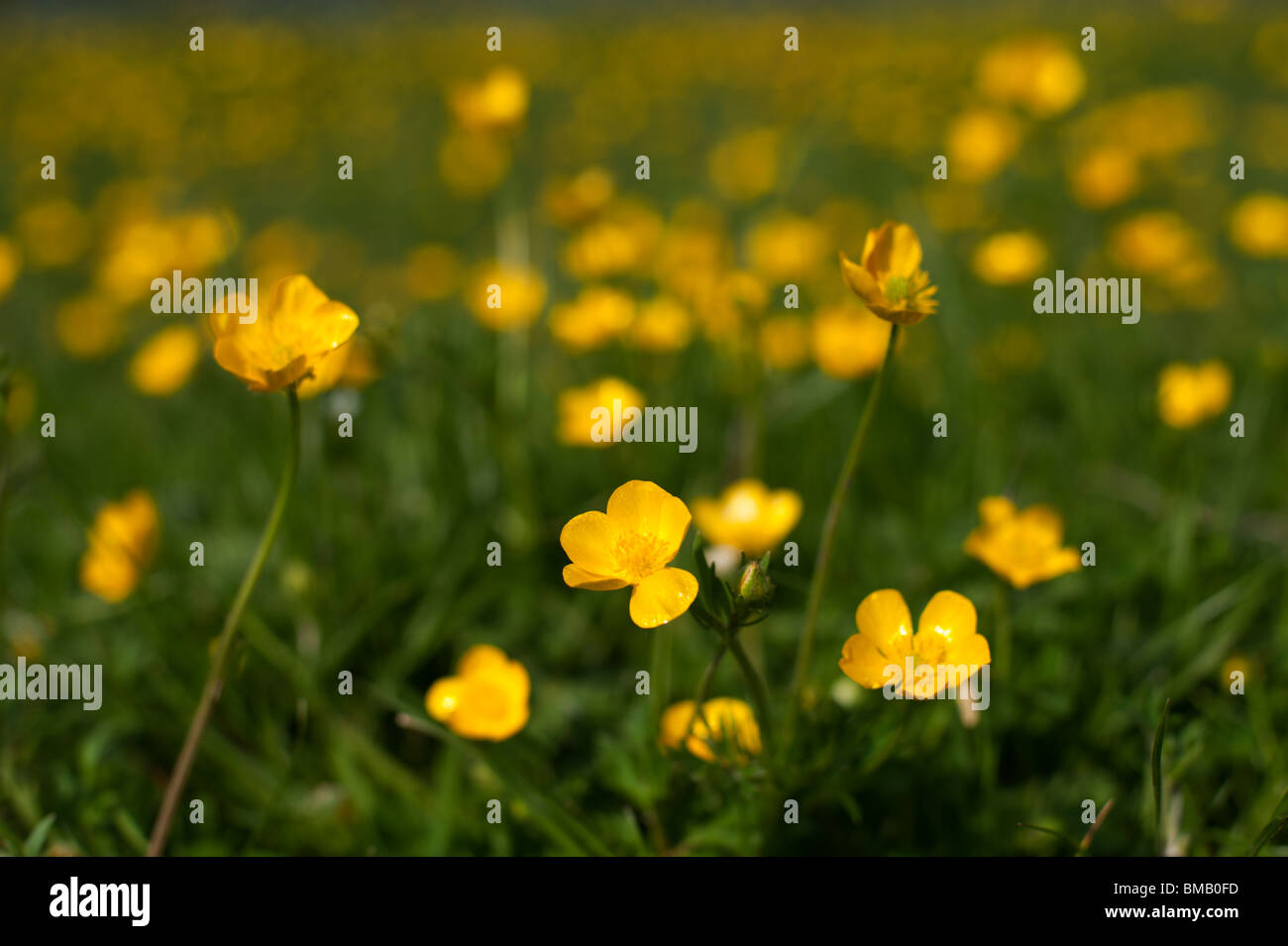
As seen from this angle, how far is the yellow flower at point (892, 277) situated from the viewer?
1.26 meters

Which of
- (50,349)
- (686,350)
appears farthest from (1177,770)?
(50,349)

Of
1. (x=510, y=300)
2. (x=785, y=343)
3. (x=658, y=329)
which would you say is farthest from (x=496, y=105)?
(x=785, y=343)

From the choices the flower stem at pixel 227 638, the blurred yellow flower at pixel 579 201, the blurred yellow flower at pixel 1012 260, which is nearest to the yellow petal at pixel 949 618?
the flower stem at pixel 227 638

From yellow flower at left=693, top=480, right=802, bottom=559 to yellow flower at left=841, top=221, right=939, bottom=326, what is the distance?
58 centimetres

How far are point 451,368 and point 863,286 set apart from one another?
1.29 m

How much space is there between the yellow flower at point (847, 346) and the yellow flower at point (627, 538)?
1063mm

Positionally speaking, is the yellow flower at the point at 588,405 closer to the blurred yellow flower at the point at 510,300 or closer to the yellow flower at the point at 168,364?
the blurred yellow flower at the point at 510,300

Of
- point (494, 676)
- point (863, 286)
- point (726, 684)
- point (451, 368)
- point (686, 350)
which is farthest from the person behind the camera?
point (686, 350)

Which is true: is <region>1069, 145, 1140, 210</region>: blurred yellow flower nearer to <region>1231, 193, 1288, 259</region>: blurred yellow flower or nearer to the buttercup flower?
<region>1231, 193, 1288, 259</region>: blurred yellow flower

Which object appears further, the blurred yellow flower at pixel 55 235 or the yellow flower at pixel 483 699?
the blurred yellow flower at pixel 55 235

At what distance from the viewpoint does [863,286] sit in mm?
1253

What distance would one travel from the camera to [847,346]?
2.27m

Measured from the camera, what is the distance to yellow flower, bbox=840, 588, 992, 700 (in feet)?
4.13
